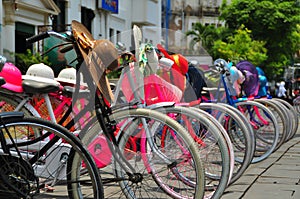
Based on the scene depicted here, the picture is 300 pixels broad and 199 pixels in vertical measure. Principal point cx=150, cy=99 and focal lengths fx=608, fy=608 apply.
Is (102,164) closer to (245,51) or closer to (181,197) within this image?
(181,197)

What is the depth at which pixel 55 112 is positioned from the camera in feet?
16.7

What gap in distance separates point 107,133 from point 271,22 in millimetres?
27237

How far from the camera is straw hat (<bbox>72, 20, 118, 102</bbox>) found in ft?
13.4

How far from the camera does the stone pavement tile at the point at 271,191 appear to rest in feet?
17.2

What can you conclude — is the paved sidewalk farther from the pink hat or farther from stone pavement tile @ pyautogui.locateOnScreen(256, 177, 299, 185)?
the pink hat

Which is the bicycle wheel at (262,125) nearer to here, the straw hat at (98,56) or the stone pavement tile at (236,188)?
the stone pavement tile at (236,188)

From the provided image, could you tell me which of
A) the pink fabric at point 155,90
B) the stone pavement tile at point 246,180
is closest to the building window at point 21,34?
the stone pavement tile at point 246,180

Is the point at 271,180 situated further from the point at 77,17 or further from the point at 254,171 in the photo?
the point at 77,17

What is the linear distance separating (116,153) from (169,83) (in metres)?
1.32

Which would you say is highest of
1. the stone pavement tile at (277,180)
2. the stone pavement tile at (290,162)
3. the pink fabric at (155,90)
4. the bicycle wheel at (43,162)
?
the pink fabric at (155,90)

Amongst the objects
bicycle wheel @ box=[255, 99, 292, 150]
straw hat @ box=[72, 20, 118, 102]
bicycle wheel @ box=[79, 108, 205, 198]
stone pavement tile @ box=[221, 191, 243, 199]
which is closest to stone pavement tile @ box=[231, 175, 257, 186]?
stone pavement tile @ box=[221, 191, 243, 199]

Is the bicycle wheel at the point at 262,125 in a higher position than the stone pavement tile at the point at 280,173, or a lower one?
higher

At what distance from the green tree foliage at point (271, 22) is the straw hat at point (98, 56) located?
2698cm

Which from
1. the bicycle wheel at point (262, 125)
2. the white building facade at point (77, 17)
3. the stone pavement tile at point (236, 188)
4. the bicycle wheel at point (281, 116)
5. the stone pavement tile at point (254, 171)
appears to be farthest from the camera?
the white building facade at point (77, 17)
